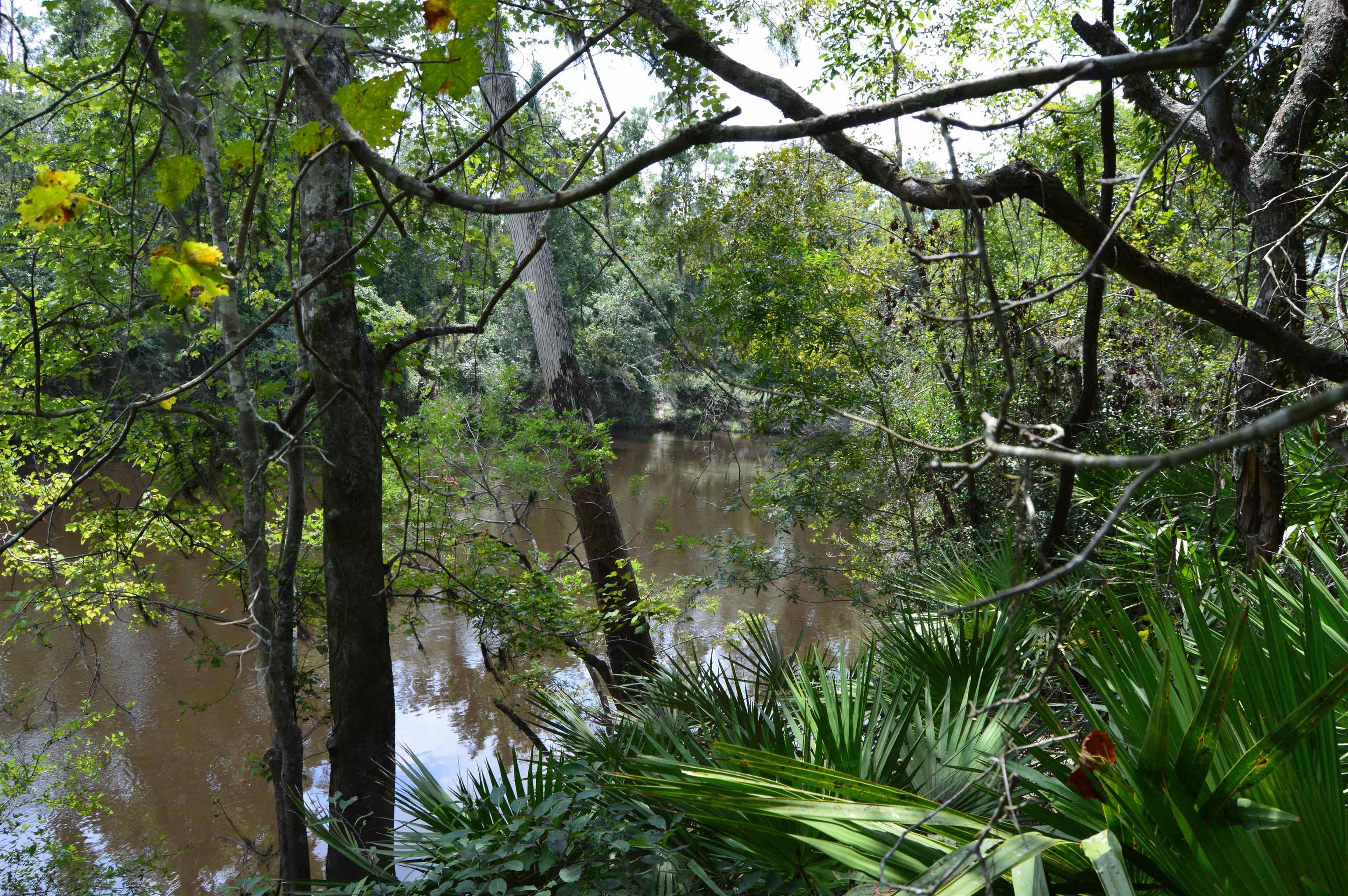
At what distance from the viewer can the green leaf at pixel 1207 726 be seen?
146 centimetres

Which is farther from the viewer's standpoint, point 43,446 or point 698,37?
point 43,446

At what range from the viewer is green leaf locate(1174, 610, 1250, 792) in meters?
1.46

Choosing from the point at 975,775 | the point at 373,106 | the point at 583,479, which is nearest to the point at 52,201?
the point at 373,106

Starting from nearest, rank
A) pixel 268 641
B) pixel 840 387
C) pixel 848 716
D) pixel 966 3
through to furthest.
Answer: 1. pixel 848 716
2. pixel 268 641
3. pixel 840 387
4. pixel 966 3

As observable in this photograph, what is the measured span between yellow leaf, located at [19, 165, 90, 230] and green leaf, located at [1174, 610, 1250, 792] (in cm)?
238

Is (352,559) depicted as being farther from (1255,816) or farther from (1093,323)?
(1255,816)

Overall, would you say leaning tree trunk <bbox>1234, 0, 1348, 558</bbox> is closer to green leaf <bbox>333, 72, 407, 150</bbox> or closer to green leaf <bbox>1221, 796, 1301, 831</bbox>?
green leaf <bbox>1221, 796, 1301, 831</bbox>

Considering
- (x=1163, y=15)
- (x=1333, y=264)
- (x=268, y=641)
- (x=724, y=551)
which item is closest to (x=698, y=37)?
(x=268, y=641)

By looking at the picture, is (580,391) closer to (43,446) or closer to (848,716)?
(43,446)

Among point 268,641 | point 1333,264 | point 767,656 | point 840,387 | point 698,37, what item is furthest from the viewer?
point 840,387

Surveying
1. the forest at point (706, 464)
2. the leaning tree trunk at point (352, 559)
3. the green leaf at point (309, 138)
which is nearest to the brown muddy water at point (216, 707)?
the forest at point (706, 464)

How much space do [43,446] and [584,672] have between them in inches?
Result: 220

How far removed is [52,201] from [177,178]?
246mm

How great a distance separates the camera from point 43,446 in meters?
7.39
